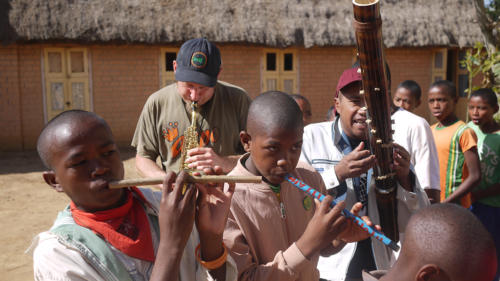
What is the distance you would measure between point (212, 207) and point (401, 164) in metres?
1.04

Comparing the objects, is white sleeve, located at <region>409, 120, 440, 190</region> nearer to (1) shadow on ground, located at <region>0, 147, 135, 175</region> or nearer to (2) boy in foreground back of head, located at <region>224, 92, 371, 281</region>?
(2) boy in foreground back of head, located at <region>224, 92, 371, 281</region>

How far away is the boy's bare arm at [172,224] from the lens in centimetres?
139

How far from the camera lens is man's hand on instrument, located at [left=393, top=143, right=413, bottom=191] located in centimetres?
213

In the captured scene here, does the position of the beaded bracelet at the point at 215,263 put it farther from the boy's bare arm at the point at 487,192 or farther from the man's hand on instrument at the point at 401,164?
the boy's bare arm at the point at 487,192

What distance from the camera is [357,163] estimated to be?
2064 millimetres

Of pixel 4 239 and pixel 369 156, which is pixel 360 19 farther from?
pixel 4 239

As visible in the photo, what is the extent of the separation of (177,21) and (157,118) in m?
8.87

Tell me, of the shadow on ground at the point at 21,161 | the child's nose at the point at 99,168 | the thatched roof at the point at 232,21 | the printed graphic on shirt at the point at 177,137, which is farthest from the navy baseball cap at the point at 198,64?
the thatched roof at the point at 232,21

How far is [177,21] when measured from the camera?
11195mm

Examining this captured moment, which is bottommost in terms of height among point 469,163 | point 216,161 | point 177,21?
point 469,163

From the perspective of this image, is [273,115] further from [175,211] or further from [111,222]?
[111,222]

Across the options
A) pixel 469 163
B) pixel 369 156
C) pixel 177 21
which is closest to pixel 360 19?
pixel 369 156

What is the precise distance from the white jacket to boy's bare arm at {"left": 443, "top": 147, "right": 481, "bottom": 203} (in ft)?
5.12

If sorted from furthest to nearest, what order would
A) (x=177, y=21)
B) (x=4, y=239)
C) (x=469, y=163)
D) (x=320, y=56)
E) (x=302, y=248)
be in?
(x=320, y=56), (x=177, y=21), (x=4, y=239), (x=469, y=163), (x=302, y=248)
